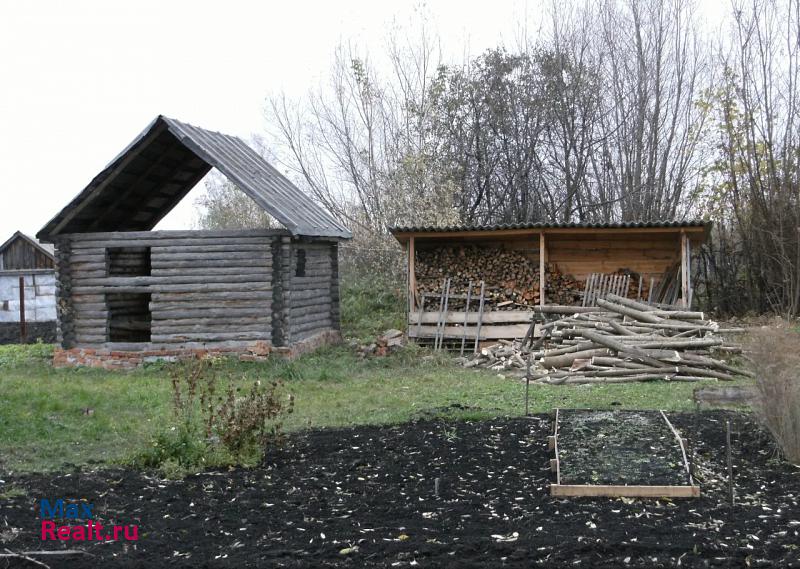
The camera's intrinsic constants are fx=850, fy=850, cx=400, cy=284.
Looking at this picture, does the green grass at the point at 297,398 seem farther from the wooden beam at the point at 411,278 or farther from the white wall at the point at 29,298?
the white wall at the point at 29,298

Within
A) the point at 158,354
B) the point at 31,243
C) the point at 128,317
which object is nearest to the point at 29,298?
the point at 31,243

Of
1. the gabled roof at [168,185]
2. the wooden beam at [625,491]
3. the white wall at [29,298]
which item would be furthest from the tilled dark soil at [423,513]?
the white wall at [29,298]

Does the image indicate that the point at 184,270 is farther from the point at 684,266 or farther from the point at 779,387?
the point at 779,387

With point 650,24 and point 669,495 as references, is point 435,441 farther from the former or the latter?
point 650,24

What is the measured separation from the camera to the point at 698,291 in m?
22.7

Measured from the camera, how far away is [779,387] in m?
6.97

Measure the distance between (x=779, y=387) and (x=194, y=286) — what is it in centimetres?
1078

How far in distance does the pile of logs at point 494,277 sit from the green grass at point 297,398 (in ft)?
8.55

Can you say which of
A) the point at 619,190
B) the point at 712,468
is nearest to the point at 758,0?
the point at 619,190

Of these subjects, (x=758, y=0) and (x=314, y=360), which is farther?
(x=758, y=0)

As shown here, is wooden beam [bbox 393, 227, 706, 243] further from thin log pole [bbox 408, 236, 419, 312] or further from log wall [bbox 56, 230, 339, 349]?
log wall [bbox 56, 230, 339, 349]

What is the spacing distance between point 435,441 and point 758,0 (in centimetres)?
1894

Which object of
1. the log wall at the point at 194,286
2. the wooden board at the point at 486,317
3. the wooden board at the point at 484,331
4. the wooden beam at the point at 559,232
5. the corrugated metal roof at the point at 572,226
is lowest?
the wooden board at the point at 484,331

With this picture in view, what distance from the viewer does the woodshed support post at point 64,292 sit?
51.7ft
